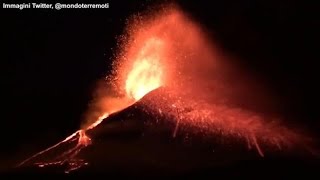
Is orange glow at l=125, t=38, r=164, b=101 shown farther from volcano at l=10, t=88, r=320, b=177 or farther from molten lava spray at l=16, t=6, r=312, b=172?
volcano at l=10, t=88, r=320, b=177

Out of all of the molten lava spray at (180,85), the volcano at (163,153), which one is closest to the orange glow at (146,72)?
the molten lava spray at (180,85)

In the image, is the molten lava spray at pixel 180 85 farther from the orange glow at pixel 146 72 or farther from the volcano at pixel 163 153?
the volcano at pixel 163 153

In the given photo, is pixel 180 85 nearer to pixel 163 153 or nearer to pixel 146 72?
pixel 146 72

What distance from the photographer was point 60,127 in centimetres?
2123

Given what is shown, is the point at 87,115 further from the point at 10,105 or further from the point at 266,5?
the point at 266,5

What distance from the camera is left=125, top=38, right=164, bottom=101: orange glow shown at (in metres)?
17.7

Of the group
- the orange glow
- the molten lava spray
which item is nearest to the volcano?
the molten lava spray

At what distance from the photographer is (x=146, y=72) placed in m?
18.4

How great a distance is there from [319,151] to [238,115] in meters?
2.78

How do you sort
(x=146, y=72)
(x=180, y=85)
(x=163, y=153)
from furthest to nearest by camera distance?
(x=146, y=72), (x=180, y=85), (x=163, y=153)

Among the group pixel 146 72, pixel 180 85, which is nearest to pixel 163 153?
pixel 180 85

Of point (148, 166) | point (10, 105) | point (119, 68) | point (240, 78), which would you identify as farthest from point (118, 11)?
point (148, 166)

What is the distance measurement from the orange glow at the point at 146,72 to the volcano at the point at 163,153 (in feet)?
10.4

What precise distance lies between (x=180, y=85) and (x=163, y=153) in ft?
13.9
